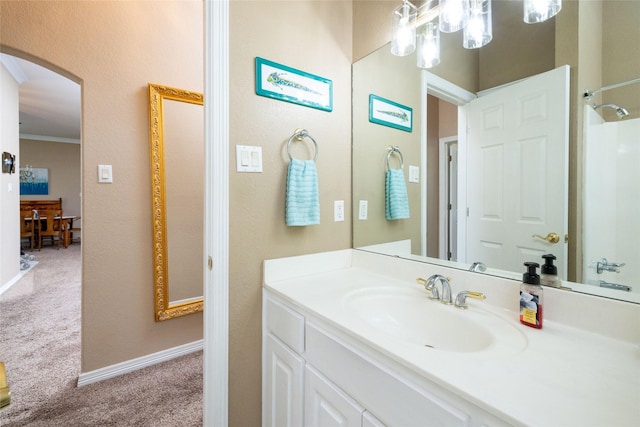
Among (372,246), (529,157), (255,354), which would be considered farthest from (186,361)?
(529,157)

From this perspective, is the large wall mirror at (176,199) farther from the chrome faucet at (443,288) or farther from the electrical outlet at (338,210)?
the chrome faucet at (443,288)

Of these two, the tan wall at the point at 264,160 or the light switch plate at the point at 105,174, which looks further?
the light switch plate at the point at 105,174

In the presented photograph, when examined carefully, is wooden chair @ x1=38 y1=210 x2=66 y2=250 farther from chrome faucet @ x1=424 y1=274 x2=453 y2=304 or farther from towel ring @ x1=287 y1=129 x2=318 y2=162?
chrome faucet @ x1=424 y1=274 x2=453 y2=304

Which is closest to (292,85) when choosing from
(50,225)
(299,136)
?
(299,136)

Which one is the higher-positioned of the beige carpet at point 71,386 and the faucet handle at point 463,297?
the faucet handle at point 463,297

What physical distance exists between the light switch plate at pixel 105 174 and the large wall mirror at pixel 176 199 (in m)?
0.23

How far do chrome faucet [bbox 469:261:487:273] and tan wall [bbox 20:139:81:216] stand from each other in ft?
32.3

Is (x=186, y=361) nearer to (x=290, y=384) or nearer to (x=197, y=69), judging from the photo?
(x=290, y=384)

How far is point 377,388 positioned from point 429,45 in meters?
1.39

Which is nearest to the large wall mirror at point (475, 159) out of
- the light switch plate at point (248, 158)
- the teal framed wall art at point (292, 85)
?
the teal framed wall art at point (292, 85)

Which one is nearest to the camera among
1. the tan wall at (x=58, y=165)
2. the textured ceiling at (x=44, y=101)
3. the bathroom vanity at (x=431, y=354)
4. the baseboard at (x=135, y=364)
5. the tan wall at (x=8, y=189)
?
the bathroom vanity at (x=431, y=354)

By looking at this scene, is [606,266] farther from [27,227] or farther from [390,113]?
[27,227]

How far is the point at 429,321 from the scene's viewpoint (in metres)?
1.03

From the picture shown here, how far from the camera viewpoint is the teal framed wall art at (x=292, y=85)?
1249 mm
